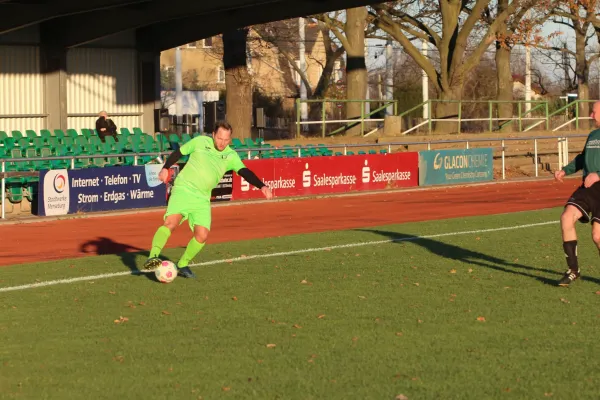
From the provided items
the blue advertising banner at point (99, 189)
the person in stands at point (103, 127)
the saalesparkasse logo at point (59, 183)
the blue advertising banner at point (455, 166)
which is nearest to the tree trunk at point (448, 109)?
the blue advertising banner at point (455, 166)

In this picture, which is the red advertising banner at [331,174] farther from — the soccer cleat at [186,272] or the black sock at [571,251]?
the black sock at [571,251]

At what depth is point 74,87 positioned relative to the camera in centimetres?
3491

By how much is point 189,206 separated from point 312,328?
337 cm

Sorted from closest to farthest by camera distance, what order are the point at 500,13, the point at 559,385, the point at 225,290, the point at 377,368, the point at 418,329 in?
the point at 559,385 → the point at 377,368 → the point at 418,329 → the point at 225,290 → the point at 500,13

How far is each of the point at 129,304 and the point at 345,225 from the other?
11.1 metres

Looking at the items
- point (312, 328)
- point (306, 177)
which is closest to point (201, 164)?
point (312, 328)

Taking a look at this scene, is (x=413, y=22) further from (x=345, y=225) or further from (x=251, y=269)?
(x=251, y=269)

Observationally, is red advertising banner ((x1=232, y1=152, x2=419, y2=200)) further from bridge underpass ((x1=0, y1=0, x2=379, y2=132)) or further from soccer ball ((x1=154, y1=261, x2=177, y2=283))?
soccer ball ((x1=154, y1=261, x2=177, y2=283))

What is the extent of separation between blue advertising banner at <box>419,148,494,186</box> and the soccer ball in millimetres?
21493

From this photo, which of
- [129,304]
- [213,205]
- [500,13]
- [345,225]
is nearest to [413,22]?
[500,13]

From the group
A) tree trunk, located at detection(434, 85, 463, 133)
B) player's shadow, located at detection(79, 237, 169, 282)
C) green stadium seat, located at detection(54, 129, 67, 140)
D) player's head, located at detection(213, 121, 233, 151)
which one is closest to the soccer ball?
player's head, located at detection(213, 121, 233, 151)

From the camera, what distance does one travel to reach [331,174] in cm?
3072

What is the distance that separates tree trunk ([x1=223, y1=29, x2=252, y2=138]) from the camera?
35.6 m

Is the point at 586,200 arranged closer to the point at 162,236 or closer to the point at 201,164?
the point at 201,164
